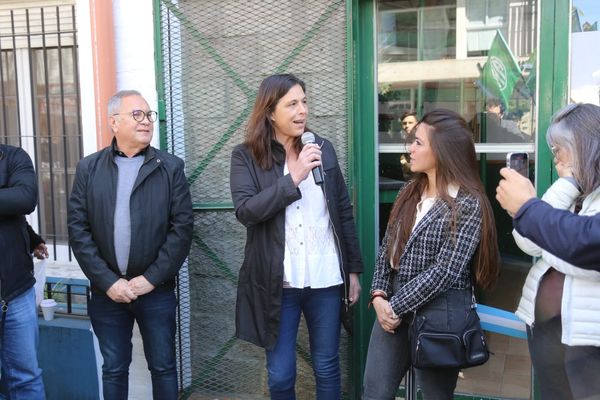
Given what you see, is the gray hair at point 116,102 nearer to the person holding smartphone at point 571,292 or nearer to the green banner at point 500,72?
the green banner at point 500,72

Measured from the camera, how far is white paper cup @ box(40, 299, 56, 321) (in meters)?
4.00

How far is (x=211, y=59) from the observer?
3.84 meters

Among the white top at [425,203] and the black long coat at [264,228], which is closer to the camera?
the white top at [425,203]

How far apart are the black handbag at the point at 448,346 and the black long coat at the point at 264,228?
604 mm

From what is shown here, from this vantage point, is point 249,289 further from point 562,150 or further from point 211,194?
point 562,150

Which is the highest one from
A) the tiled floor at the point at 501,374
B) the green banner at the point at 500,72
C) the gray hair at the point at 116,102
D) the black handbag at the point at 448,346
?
the green banner at the point at 500,72

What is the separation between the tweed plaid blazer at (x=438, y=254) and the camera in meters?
2.51

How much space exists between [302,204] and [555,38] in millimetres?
1619

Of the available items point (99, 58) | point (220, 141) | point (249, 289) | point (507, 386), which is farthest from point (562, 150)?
point (99, 58)

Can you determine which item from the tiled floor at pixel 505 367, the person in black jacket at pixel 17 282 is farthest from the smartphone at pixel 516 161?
the person in black jacket at pixel 17 282

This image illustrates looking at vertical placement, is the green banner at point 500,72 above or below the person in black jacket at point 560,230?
above

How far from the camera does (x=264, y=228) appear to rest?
291cm

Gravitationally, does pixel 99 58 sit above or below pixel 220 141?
above

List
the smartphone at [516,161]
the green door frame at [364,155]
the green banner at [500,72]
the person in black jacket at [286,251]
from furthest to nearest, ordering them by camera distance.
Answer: the green door frame at [364,155] → the green banner at [500,72] → the person in black jacket at [286,251] → the smartphone at [516,161]
